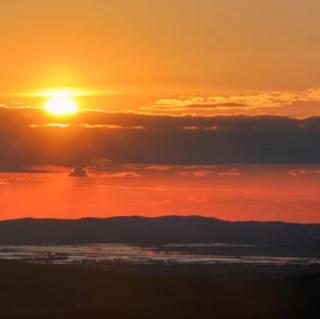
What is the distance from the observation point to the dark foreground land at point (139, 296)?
54281 millimetres

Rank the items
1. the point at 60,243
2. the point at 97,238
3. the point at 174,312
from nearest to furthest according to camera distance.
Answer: the point at 174,312 → the point at 60,243 → the point at 97,238

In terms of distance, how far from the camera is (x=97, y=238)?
198500mm

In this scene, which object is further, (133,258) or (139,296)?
(133,258)

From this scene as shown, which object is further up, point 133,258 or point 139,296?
point 133,258

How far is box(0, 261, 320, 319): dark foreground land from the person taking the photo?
54.3 meters

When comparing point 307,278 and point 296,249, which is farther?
point 296,249

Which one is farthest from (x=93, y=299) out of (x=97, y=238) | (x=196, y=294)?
(x=97, y=238)

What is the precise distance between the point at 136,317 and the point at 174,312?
4.77 meters

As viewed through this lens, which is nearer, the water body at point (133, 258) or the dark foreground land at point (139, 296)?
the dark foreground land at point (139, 296)

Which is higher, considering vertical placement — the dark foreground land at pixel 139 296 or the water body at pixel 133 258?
the water body at pixel 133 258

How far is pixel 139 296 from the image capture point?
2544 inches

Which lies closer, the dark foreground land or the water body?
the dark foreground land

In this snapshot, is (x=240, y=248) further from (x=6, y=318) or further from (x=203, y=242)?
(x=6, y=318)

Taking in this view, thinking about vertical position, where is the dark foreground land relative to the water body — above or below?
below
